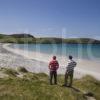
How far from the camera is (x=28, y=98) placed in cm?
1276

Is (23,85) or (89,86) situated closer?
(23,85)

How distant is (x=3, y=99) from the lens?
12.5 meters

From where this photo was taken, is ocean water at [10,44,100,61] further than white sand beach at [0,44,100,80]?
Yes

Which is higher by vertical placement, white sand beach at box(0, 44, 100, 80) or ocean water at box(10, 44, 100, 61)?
white sand beach at box(0, 44, 100, 80)

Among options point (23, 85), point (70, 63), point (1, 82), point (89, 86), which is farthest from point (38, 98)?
point (89, 86)

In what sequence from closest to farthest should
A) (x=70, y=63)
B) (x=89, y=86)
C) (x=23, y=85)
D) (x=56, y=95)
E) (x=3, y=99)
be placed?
(x=3, y=99)
(x=56, y=95)
(x=23, y=85)
(x=70, y=63)
(x=89, y=86)

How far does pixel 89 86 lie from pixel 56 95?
5.91 meters

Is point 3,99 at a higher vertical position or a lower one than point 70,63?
lower

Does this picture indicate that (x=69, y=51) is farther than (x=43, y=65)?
Yes

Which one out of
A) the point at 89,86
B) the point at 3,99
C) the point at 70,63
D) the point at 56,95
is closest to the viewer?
the point at 3,99

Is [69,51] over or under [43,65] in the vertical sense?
under

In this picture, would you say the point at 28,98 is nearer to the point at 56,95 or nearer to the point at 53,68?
the point at 56,95

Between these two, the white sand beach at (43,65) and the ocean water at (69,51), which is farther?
the ocean water at (69,51)

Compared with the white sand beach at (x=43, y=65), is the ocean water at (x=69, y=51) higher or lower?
lower
